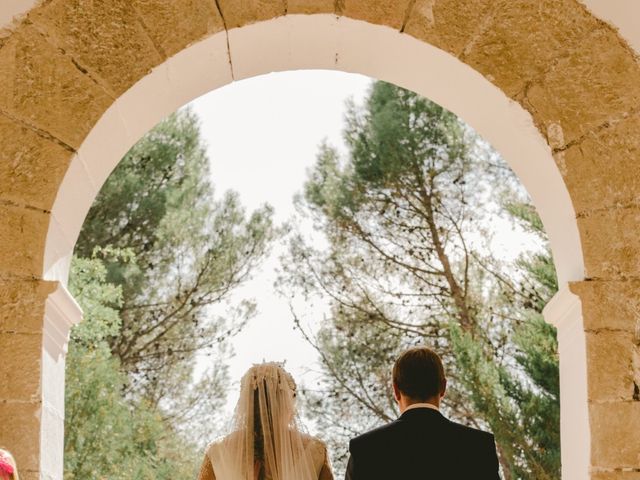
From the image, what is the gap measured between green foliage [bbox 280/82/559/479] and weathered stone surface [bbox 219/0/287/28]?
5990mm

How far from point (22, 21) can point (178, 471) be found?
7.06 metres

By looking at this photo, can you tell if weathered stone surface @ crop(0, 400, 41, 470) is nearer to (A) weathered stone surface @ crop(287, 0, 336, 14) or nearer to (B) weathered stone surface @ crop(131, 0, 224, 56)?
(B) weathered stone surface @ crop(131, 0, 224, 56)

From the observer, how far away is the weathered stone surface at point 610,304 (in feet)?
11.1

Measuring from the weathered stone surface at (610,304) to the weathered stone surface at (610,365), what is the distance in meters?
0.03

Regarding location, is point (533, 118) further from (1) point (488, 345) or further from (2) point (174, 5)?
(1) point (488, 345)

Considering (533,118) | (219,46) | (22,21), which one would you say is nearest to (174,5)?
(219,46)

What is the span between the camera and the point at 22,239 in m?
3.39

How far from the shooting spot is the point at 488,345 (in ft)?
31.5

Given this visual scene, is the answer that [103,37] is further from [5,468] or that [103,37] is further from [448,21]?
[5,468]

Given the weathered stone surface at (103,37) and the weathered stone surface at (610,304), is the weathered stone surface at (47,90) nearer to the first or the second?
the weathered stone surface at (103,37)

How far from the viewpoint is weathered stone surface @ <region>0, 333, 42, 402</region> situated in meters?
3.26

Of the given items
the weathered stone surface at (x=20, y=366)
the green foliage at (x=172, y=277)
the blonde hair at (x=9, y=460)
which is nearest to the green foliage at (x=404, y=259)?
the green foliage at (x=172, y=277)

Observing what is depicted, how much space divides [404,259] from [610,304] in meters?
7.06

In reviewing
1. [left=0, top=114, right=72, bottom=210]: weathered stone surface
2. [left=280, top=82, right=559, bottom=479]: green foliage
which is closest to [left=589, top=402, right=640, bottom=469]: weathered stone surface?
[left=0, top=114, right=72, bottom=210]: weathered stone surface
